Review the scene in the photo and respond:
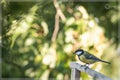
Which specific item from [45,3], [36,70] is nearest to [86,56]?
[45,3]

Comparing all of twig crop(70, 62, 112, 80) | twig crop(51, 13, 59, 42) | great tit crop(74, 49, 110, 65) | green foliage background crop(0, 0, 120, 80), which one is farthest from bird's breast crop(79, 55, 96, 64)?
twig crop(51, 13, 59, 42)

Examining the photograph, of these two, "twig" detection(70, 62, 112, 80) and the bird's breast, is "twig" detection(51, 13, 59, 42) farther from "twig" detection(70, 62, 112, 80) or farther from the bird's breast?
"twig" detection(70, 62, 112, 80)

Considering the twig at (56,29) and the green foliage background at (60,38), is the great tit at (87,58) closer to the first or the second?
the green foliage background at (60,38)

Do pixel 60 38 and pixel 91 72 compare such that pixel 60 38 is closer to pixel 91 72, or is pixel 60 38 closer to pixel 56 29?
pixel 56 29

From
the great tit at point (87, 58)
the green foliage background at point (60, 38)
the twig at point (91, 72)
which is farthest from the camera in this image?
the green foliage background at point (60, 38)

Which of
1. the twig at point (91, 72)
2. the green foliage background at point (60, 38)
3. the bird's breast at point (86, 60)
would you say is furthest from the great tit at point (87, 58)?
the green foliage background at point (60, 38)

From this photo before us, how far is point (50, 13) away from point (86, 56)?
1.20 m

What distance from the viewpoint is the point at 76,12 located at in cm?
370

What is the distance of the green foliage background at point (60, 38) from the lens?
3619 mm

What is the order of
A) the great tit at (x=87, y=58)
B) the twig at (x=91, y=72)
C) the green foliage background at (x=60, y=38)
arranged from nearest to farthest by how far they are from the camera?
the twig at (x=91, y=72), the great tit at (x=87, y=58), the green foliage background at (x=60, y=38)

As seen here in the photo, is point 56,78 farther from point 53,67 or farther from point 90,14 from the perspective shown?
point 90,14

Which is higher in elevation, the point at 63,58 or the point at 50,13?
the point at 50,13

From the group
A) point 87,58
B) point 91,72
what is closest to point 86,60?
point 87,58

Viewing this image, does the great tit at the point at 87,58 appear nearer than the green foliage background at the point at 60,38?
Yes
